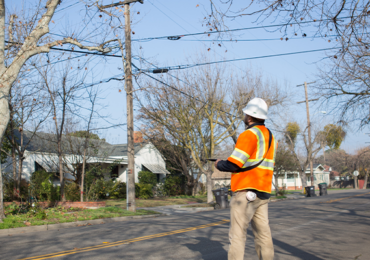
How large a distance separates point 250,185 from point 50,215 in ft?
34.5

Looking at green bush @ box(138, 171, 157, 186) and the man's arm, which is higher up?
the man's arm

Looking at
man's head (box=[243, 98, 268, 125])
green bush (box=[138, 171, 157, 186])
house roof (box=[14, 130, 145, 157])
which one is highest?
house roof (box=[14, 130, 145, 157])

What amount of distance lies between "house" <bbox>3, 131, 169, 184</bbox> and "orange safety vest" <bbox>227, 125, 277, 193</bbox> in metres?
15.4

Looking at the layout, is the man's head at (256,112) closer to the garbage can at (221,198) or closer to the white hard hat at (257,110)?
the white hard hat at (257,110)

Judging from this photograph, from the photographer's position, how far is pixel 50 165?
832 inches

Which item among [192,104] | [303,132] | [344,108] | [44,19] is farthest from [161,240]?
[303,132]

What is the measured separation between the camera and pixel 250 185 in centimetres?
368

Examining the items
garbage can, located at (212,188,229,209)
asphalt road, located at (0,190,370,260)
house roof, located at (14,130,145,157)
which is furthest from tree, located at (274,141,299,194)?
asphalt road, located at (0,190,370,260)

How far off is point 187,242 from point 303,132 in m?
30.5

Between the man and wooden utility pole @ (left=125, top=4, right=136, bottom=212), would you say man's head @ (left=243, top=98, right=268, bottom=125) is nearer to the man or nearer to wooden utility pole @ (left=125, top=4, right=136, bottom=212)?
the man

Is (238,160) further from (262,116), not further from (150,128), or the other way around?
(150,128)

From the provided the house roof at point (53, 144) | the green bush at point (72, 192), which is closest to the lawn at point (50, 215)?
the house roof at point (53, 144)

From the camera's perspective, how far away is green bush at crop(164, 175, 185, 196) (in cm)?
3038

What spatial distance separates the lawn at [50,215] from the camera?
1083cm
